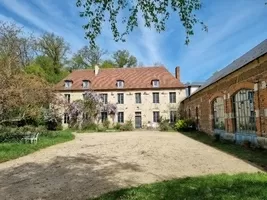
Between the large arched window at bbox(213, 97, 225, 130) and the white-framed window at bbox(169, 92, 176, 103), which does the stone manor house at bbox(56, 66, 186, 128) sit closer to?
the white-framed window at bbox(169, 92, 176, 103)

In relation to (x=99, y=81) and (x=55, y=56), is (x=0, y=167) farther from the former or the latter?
(x=55, y=56)

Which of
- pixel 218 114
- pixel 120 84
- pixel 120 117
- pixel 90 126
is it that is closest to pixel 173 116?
pixel 120 117

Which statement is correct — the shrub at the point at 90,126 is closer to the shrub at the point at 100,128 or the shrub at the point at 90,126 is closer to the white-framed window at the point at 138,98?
the shrub at the point at 100,128

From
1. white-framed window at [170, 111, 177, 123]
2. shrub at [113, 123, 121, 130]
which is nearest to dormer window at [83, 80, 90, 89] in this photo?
shrub at [113, 123, 121, 130]

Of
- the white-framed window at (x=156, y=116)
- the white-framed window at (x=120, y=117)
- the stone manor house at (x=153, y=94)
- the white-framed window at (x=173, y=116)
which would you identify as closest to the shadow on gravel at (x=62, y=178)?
the stone manor house at (x=153, y=94)

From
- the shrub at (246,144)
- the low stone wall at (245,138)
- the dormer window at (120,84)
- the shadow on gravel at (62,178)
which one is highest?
the dormer window at (120,84)

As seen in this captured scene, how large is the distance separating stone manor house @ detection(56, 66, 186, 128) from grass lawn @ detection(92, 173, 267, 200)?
25161 mm

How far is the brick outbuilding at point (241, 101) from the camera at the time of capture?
1126 centimetres

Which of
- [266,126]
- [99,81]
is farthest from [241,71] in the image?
[99,81]

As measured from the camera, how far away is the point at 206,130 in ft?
67.7

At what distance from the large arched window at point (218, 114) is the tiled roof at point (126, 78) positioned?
13291 mm

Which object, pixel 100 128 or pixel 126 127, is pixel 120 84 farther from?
pixel 100 128

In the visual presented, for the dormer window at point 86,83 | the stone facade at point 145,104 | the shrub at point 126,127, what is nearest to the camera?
the shrub at point 126,127

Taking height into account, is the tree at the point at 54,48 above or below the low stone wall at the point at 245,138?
above
